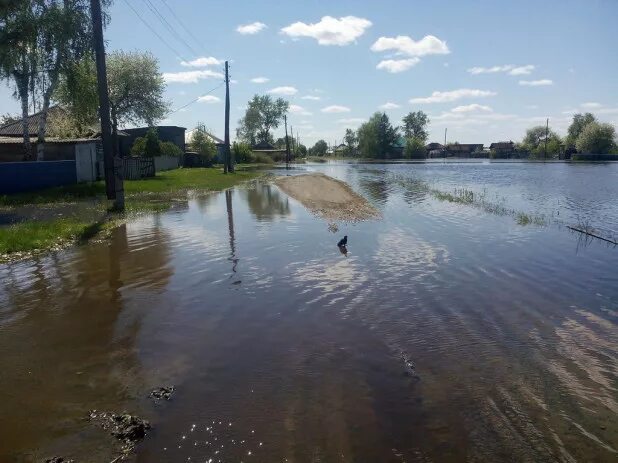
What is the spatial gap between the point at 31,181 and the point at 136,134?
3766 cm

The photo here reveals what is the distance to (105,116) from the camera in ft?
62.3

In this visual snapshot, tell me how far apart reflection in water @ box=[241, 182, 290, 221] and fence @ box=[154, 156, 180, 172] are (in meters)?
22.5

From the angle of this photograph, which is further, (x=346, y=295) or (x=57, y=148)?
(x=57, y=148)

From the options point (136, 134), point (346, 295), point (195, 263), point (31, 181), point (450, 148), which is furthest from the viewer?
point (450, 148)

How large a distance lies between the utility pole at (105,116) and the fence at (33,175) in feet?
23.3

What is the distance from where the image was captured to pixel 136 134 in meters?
59.6

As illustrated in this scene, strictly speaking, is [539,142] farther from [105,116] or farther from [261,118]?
[105,116]

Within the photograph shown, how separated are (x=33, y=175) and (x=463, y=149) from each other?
15161cm

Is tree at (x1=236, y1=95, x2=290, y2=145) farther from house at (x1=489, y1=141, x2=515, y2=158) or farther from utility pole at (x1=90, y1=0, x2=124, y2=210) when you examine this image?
utility pole at (x1=90, y1=0, x2=124, y2=210)

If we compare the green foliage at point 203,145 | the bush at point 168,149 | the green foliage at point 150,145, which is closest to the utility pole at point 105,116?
the green foliage at point 150,145

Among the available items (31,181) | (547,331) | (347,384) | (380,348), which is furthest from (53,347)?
(31,181)

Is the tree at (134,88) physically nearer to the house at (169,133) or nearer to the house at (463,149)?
the house at (169,133)

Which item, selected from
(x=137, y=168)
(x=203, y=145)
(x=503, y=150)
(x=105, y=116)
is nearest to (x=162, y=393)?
(x=105, y=116)

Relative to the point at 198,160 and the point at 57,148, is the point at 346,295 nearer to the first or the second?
the point at 57,148
